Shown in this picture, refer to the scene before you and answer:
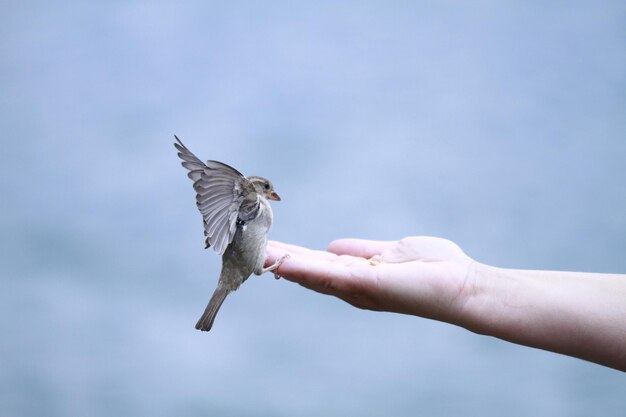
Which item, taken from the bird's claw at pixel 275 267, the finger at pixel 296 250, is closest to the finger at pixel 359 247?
the finger at pixel 296 250

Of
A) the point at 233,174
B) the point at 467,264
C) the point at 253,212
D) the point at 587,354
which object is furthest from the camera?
the point at 253,212

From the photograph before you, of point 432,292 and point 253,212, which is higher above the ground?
point 253,212

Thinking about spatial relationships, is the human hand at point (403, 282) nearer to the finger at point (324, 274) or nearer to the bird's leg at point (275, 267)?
the finger at point (324, 274)

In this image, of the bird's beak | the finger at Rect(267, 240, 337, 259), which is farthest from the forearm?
the bird's beak

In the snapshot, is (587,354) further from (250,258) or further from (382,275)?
(250,258)

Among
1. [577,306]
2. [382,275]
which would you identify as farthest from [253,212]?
[577,306]

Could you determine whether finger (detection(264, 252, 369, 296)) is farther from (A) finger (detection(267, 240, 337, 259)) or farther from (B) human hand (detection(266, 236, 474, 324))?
(A) finger (detection(267, 240, 337, 259))
